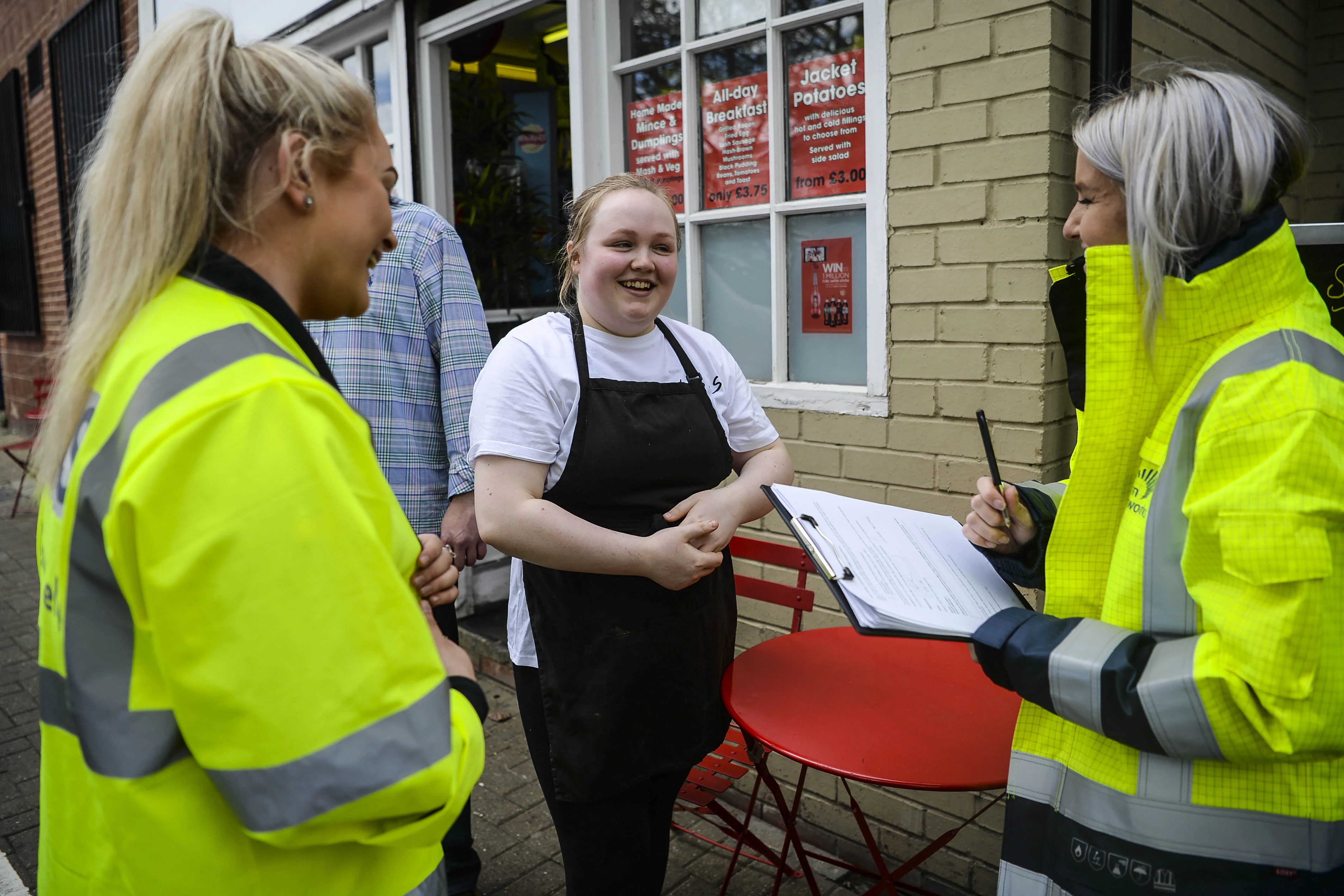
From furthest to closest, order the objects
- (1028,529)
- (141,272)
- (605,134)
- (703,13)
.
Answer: (605,134), (703,13), (1028,529), (141,272)

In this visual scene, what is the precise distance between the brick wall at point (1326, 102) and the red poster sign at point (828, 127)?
2.02m

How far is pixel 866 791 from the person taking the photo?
2900mm

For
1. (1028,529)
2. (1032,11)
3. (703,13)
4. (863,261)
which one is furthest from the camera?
(703,13)

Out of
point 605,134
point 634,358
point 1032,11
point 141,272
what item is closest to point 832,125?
point 1032,11

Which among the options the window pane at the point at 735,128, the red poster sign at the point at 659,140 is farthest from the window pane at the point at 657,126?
the window pane at the point at 735,128

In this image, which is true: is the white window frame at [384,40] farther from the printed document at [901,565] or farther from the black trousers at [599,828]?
the printed document at [901,565]

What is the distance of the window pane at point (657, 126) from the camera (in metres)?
3.39

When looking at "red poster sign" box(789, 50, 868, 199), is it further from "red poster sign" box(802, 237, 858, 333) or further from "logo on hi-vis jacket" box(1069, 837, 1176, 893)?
"logo on hi-vis jacket" box(1069, 837, 1176, 893)

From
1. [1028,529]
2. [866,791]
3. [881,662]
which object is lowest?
[866,791]

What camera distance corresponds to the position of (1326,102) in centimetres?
357

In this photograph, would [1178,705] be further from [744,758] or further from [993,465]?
[744,758]

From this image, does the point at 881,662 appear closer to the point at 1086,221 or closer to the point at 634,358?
the point at 634,358

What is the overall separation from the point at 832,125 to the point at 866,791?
2.13m

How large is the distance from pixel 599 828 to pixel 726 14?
2636 millimetres
